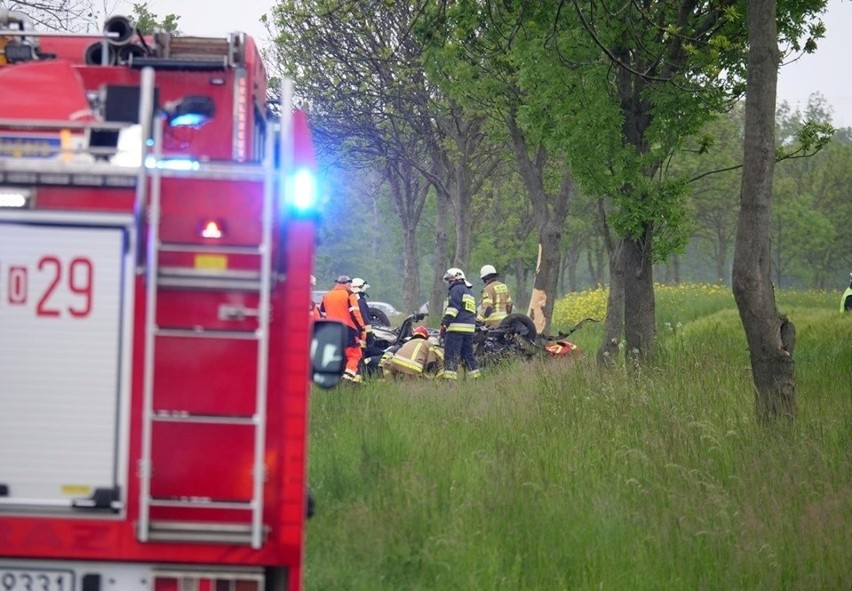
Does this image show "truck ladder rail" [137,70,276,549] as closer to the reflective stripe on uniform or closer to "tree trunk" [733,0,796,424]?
"tree trunk" [733,0,796,424]

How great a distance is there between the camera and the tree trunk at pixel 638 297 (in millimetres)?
15930

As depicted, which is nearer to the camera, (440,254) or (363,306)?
(363,306)

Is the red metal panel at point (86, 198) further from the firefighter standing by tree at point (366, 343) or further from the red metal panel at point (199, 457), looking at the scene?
the firefighter standing by tree at point (366, 343)

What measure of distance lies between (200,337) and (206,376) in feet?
0.45

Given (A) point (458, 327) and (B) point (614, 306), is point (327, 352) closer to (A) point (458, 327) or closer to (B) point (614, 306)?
(A) point (458, 327)

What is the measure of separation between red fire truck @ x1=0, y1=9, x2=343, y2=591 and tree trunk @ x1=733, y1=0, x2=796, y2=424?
21.5ft

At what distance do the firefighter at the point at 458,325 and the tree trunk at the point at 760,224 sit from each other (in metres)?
8.24

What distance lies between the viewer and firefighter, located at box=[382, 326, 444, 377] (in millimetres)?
18844

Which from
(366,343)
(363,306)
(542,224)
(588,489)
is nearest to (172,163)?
(588,489)

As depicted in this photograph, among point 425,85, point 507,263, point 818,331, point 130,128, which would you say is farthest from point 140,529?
point 507,263

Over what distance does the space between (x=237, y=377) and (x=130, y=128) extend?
1.08 m

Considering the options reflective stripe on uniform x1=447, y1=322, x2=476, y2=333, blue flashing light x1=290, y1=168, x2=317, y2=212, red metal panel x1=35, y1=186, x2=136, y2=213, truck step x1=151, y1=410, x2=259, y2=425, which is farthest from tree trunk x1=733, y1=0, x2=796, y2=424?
reflective stripe on uniform x1=447, y1=322, x2=476, y2=333

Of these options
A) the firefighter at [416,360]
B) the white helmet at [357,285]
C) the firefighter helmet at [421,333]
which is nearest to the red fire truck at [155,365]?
the firefighter at [416,360]

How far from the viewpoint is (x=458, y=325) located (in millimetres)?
18516
